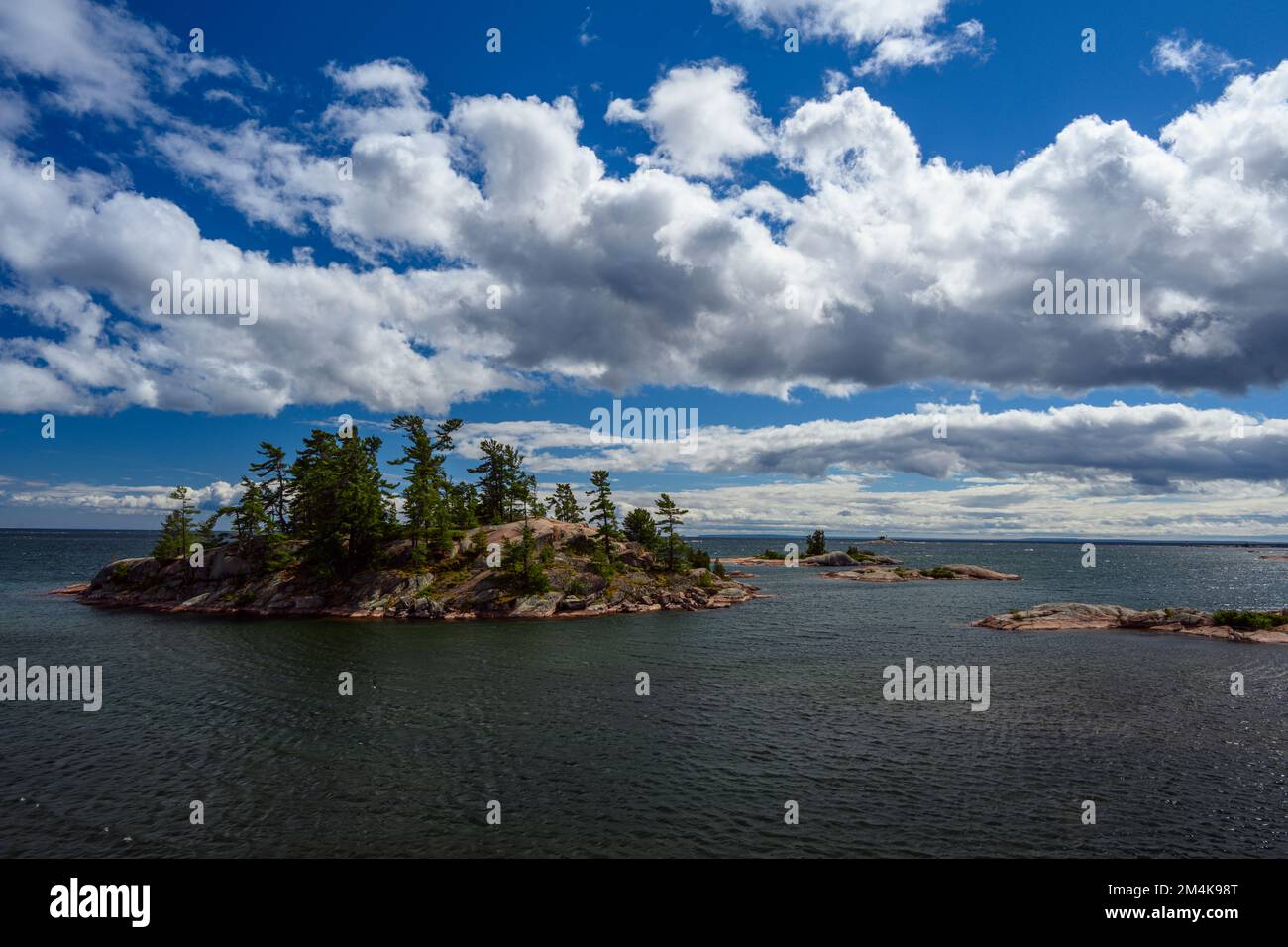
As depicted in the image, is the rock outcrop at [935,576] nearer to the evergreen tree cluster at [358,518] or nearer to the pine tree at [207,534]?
the evergreen tree cluster at [358,518]

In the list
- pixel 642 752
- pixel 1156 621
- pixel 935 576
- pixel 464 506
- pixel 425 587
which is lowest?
pixel 935 576

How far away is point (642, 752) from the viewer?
3250 centimetres

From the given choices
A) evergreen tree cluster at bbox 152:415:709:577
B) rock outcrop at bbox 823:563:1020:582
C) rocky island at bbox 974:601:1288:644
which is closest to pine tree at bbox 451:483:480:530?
evergreen tree cluster at bbox 152:415:709:577

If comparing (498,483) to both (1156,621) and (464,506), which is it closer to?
(464,506)

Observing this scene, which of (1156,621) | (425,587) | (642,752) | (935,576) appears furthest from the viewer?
(935,576)

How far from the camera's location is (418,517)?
92688mm

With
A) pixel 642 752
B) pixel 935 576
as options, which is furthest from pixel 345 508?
pixel 935 576

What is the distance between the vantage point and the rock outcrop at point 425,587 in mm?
84312

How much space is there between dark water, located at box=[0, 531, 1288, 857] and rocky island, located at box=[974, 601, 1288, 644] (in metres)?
6.89

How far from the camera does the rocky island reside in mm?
65000

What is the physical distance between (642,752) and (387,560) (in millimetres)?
72575
